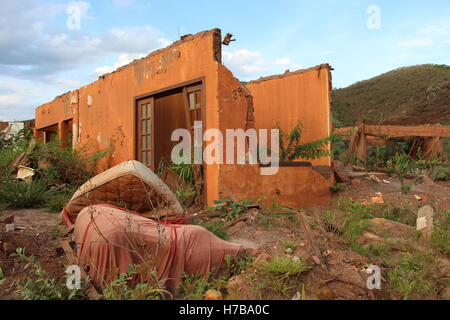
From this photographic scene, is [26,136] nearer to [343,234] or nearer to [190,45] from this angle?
[190,45]

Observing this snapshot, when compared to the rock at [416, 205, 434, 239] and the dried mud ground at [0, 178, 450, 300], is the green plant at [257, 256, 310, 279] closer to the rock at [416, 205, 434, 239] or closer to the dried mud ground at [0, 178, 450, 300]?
the dried mud ground at [0, 178, 450, 300]

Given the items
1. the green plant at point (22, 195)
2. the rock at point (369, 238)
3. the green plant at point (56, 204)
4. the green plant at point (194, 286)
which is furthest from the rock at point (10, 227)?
the rock at point (369, 238)

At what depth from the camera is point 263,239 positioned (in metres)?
3.86

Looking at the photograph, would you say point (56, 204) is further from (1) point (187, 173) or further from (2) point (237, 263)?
(2) point (237, 263)

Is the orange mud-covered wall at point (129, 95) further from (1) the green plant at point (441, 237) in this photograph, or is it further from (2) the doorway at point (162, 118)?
(1) the green plant at point (441, 237)

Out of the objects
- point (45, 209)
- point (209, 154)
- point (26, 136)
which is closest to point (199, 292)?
point (209, 154)

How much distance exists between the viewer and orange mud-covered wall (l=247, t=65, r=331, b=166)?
6871 mm

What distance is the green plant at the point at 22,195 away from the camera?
5504 mm

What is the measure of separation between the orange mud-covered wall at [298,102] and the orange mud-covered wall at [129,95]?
93.9 inches

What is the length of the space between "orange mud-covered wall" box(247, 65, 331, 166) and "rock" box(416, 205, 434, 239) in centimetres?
245

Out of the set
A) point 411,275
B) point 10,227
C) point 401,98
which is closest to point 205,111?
point 10,227

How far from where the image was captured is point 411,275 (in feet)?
9.68

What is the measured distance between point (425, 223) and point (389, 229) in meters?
0.38

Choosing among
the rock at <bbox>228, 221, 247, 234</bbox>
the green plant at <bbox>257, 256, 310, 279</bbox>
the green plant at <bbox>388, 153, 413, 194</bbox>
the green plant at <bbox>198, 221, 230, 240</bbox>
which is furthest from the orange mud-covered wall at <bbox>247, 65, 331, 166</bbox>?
the green plant at <bbox>257, 256, 310, 279</bbox>
